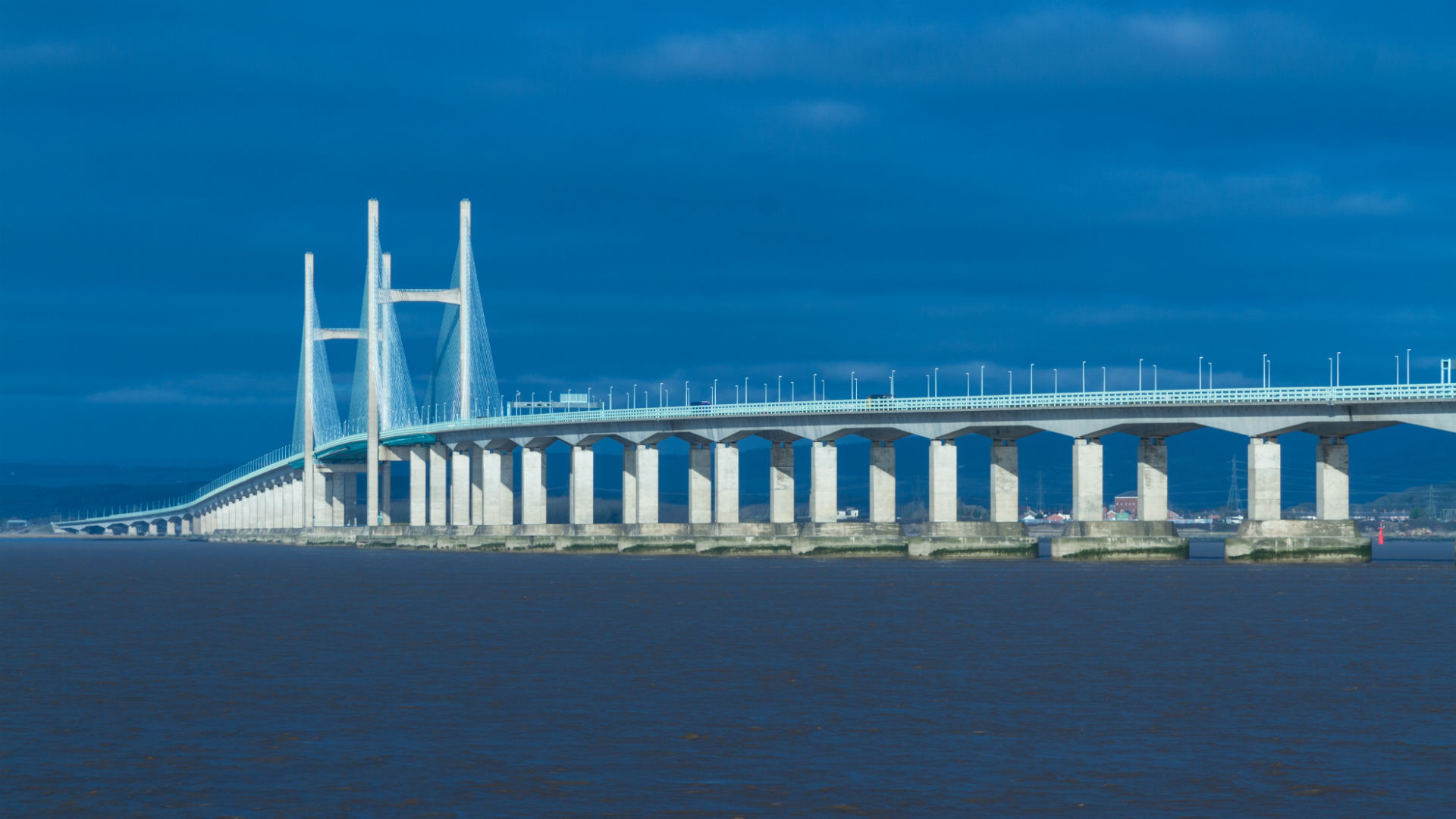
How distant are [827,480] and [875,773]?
8917cm

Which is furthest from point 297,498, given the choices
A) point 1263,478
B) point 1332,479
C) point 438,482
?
point 1332,479

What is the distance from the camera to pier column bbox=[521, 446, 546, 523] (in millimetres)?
132125

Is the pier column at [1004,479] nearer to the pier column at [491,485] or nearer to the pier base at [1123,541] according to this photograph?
the pier base at [1123,541]

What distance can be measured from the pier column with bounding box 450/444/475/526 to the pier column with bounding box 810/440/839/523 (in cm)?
4045

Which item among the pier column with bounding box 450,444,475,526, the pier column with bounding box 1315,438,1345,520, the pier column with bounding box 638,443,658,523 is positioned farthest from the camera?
the pier column with bounding box 450,444,475,526

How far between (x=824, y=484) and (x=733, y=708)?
83370 mm

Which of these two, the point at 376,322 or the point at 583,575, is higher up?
the point at 376,322

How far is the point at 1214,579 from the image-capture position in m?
65.8

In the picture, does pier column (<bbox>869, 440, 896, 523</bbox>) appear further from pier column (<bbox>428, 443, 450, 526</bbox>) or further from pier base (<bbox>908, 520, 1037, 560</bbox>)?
pier column (<bbox>428, 443, 450, 526</bbox>)

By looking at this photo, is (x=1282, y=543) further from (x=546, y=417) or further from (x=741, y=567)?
(x=546, y=417)

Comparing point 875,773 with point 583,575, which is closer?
point 875,773

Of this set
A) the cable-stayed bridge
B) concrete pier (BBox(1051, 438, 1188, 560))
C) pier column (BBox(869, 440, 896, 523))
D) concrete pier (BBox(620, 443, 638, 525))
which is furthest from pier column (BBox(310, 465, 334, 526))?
concrete pier (BBox(1051, 438, 1188, 560))

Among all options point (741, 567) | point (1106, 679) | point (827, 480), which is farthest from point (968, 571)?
point (1106, 679)

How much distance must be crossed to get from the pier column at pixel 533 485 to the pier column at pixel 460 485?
7892 mm
